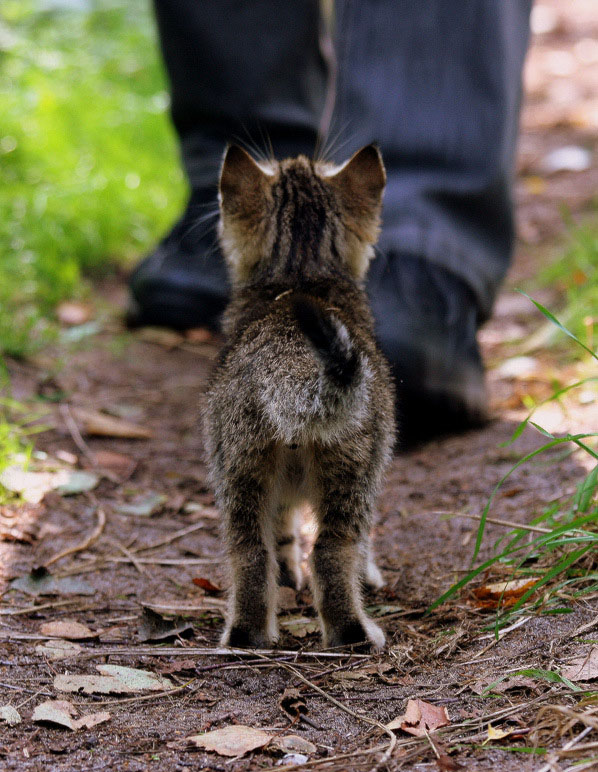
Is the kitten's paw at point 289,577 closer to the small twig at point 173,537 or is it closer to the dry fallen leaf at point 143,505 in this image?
the small twig at point 173,537

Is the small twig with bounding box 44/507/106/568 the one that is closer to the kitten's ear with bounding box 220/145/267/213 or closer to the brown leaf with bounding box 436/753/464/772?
the kitten's ear with bounding box 220/145/267/213

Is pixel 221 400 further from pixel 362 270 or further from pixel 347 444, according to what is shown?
pixel 362 270

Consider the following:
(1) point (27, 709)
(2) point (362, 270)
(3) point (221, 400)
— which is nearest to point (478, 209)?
(2) point (362, 270)

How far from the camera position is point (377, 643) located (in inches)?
93.1

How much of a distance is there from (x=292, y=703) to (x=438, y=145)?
2462 mm

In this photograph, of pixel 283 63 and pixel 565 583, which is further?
pixel 283 63

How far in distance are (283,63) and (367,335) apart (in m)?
2.64

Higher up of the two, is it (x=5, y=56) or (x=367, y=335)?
(x=367, y=335)

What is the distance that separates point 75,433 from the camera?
3.79 metres

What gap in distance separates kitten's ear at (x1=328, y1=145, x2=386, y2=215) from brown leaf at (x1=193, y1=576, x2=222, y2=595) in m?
1.18

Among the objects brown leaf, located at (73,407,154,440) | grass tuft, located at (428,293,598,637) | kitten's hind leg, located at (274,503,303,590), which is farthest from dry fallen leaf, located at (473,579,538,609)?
brown leaf, located at (73,407,154,440)

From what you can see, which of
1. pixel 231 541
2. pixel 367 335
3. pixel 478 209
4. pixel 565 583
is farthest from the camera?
pixel 478 209

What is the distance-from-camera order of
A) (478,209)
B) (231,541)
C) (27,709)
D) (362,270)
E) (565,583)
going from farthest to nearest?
1. (478,209)
2. (362,270)
3. (231,541)
4. (565,583)
5. (27,709)

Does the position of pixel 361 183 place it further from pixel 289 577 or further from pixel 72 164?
pixel 72 164
